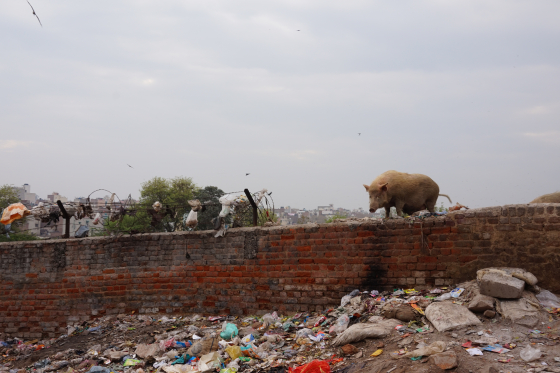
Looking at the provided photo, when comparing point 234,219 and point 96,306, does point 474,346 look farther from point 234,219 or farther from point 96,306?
point 96,306

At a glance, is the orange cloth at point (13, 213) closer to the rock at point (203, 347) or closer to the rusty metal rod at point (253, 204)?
the rusty metal rod at point (253, 204)

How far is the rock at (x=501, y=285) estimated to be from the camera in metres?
4.35

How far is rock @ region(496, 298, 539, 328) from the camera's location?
407 centimetres

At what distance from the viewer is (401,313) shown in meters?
4.54

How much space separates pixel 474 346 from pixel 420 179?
9.32ft

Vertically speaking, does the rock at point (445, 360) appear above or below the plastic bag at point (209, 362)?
above

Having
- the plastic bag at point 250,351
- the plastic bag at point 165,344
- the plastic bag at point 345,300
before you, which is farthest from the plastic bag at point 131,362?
the plastic bag at point 345,300

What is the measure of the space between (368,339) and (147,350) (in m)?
2.96

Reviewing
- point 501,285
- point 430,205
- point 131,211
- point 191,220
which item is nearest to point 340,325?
point 501,285

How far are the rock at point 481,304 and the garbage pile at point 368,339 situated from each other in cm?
1

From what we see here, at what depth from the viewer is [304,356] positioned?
4402 mm

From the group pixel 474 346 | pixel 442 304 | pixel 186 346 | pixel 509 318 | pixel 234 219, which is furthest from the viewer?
pixel 234 219

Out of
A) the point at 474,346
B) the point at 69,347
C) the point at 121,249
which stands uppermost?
the point at 121,249

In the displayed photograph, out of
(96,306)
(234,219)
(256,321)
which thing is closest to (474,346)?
(256,321)
